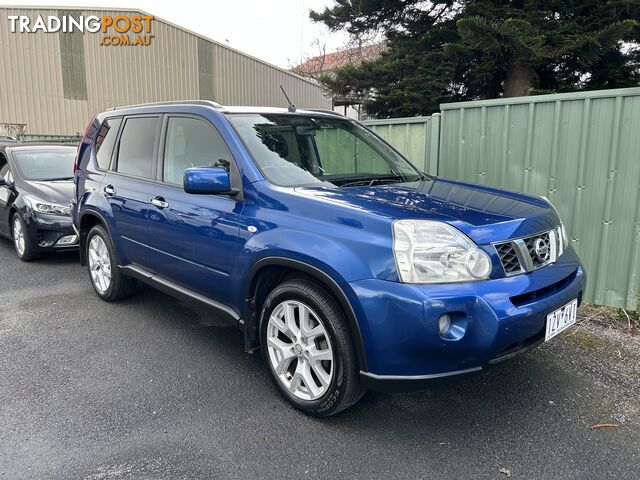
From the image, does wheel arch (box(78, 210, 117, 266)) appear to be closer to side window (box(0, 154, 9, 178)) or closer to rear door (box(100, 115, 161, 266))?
rear door (box(100, 115, 161, 266))

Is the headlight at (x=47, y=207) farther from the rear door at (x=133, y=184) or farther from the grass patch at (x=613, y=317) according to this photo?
the grass patch at (x=613, y=317)

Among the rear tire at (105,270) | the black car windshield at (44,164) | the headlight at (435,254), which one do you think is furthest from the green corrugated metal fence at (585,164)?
the black car windshield at (44,164)

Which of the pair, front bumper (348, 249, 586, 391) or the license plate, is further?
the license plate

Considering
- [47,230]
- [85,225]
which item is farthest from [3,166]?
[85,225]

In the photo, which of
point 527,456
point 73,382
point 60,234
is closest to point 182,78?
point 60,234

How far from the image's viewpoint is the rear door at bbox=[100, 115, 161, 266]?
4.00 metres

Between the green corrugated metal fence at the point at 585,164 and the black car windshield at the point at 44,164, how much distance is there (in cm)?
587

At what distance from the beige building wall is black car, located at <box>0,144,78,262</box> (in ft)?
44.9

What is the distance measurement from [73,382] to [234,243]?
1.48 m

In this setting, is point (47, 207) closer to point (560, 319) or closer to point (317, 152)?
point (317, 152)

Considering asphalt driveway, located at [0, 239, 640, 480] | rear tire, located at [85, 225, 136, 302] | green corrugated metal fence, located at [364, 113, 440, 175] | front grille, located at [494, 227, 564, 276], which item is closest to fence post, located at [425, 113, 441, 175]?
green corrugated metal fence, located at [364, 113, 440, 175]

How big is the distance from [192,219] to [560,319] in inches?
94.8

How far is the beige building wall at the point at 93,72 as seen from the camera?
792 inches

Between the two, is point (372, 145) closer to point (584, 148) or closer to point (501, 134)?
point (501, 134)
